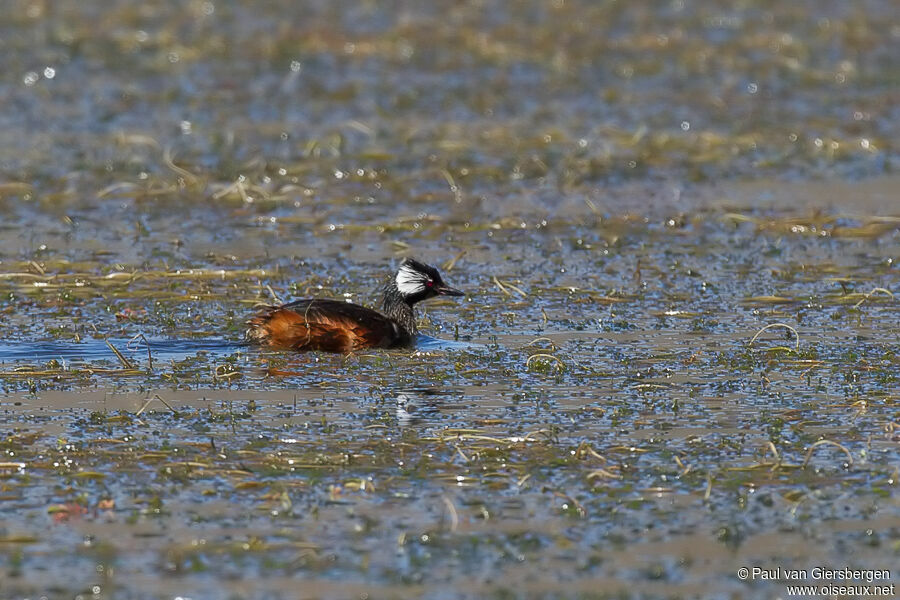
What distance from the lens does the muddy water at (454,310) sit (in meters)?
6.88

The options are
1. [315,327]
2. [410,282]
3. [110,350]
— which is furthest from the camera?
[410,282]

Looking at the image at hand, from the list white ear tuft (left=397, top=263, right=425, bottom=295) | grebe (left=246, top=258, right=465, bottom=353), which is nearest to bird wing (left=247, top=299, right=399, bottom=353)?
grebe (left=246, top=258, right=465, bottom=353)

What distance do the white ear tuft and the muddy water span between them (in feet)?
1.21

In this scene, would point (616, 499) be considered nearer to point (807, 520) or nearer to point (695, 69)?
point (807, 520)

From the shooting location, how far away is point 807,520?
280 inches

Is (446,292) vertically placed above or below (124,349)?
above

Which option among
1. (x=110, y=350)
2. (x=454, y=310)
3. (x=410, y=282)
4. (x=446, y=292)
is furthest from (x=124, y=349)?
(x=454, y=310)

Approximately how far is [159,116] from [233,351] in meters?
8.96

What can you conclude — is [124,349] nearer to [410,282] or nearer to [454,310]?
[410,282]

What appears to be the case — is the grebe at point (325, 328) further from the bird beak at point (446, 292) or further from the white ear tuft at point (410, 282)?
the bird beak at point (446, 292)

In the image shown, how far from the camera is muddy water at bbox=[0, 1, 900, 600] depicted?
6.88m

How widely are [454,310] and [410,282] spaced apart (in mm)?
577

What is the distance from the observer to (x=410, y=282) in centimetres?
1107

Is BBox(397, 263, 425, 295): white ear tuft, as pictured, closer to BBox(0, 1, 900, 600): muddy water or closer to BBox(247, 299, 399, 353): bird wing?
BBox(0, 1, 900, 600): muddy water
